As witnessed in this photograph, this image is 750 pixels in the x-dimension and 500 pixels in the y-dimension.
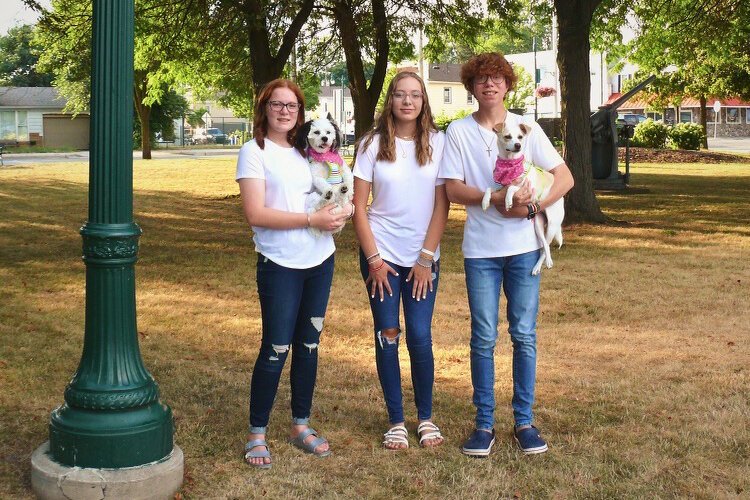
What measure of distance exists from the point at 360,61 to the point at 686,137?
2674 centimetres

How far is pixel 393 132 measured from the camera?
4934 mm

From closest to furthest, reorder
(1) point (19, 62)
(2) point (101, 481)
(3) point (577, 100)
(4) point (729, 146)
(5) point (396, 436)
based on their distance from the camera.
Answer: (2) point (101, 481) → (5) point (396, 436) → (3) point (577, 100) → (4) point (729, 146) → (1) point (19, 62)

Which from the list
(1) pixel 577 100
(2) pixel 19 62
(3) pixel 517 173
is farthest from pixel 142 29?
(2) pixel 19 62

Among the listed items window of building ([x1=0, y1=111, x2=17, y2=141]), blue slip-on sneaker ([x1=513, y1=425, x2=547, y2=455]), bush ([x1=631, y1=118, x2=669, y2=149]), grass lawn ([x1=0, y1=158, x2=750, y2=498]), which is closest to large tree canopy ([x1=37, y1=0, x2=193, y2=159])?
grass lawn ([x1=0, y1=158, x2=750, y2=498])

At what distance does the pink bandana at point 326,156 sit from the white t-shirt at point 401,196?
0.18 meters

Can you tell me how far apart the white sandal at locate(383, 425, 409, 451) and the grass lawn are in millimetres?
58

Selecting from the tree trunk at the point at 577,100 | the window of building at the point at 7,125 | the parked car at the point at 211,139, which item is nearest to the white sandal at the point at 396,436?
the tree trunk at the point at 577,100

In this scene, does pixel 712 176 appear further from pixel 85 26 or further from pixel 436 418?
pixel 436 418

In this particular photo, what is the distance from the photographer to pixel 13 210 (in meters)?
19.5

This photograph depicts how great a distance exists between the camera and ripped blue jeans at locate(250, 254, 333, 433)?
480 cm

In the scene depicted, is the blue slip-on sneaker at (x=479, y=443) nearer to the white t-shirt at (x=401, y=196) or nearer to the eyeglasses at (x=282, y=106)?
the white t-shirt at (x=401, y=196)

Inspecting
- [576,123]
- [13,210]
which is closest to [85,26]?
[13,210]

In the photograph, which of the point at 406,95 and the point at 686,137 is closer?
the point at 406,95

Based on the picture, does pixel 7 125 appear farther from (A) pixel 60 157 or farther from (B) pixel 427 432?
(B) pixel 427 432
